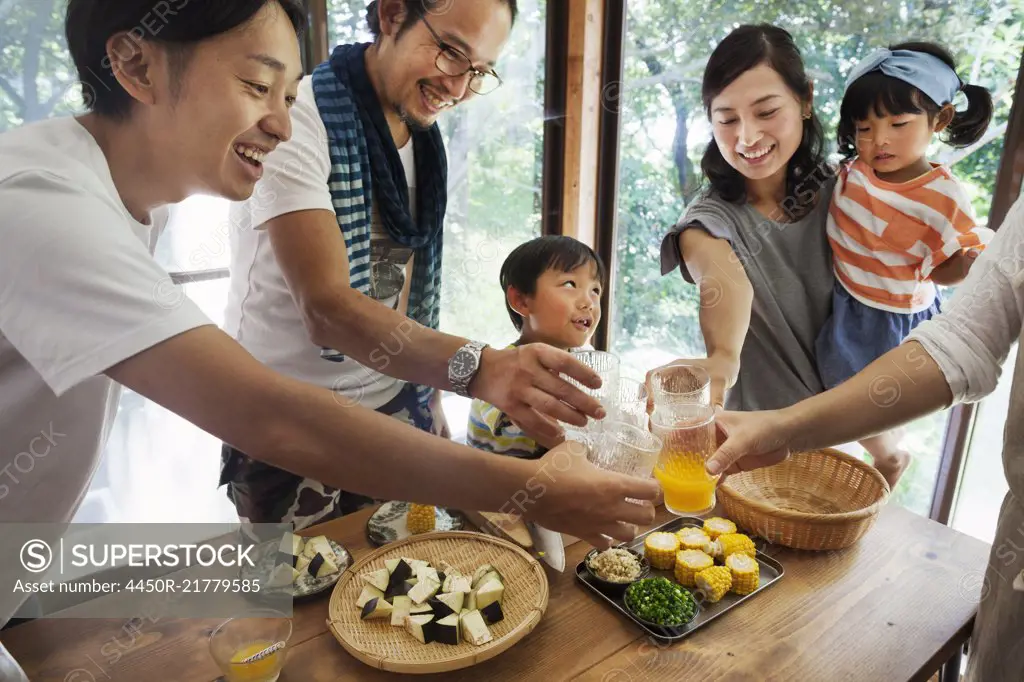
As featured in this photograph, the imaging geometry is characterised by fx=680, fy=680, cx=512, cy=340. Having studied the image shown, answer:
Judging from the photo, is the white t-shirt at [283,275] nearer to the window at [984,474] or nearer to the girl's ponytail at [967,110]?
the girl's ponytail at [967,110]

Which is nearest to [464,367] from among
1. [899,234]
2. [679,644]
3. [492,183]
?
[679,644]

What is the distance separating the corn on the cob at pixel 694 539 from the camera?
4.22ft

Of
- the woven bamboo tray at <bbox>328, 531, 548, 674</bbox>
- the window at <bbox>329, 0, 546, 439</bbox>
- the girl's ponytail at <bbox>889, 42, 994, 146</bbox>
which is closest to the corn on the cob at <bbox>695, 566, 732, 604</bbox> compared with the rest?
the woven bamboo tray at <bbox>328, 531, 548, 674</bbox>

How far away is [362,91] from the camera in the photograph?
1683 millimetres

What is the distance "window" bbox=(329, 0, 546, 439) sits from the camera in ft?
10.3

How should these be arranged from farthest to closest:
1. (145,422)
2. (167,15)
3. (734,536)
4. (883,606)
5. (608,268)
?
(608,268) → (145,422) → (734,536) → (883,606) → (167,15)

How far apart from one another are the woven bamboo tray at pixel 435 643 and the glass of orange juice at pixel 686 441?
11.4 inches

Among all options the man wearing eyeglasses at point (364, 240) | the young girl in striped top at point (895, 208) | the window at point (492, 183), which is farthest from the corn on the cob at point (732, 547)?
the window at point (492, 183)

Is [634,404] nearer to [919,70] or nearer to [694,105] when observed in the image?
[919,70]

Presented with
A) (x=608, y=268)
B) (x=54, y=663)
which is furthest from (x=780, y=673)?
(x=608, y=268)

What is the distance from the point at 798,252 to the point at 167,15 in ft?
5.13

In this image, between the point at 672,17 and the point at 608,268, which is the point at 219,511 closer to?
the point at 608,268

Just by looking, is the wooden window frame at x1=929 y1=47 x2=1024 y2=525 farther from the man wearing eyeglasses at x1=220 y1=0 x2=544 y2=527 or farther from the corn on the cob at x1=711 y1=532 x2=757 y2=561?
the man wearing eyeglasses at x1=220 y1=0 x2=544 y2=527

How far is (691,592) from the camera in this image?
3.95ft
